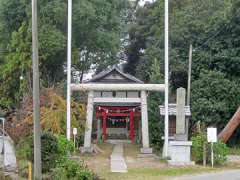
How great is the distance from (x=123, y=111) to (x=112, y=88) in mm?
9295

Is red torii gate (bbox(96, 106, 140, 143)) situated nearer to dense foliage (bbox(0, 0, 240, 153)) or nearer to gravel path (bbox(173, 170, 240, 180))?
dense foliage (bbox(0, 0, 240, 153))

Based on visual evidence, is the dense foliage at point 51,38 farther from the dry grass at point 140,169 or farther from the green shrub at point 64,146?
the green shrub at point 64,146

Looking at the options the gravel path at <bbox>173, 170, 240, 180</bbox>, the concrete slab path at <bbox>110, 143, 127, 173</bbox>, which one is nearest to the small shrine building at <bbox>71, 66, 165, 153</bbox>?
the concrete slab path at <bbox>110, 143, 127, 173</bbox>

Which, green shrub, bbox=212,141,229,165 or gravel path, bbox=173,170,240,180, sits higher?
green shrub, bbox=212,141,229,165

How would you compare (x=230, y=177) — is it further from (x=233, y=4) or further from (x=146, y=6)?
(x=146, y=6)

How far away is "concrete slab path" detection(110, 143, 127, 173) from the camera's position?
2616 centimetres

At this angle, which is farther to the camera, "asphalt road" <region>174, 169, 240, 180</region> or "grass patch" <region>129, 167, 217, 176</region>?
"grass patch" <region>129, 167, 217, 176</region>

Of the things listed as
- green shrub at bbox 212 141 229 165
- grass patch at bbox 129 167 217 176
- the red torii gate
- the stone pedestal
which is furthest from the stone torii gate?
grass patch at bbox 129 167 217 176

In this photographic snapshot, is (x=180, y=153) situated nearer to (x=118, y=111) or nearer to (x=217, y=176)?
(x=217, y=176)

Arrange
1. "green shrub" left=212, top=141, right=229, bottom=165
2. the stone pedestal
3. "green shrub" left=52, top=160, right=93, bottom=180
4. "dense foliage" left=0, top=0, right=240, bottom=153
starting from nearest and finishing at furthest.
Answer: "green shrub" left=52, top=160, right=93, bottom=180, the stone pedestal, "green shrub" left=212, top=141, right=229, bottom=165, "dense foliage" left=0, top=0, right=240, bottom=153

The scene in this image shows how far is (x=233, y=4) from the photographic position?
42.3 meters

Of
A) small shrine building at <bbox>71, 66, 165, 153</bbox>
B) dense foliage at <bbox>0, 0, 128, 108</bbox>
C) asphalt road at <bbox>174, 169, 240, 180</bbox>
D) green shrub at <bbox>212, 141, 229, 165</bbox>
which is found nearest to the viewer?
asphalt road at <bbox>174, 169, 240, 180</bbox>

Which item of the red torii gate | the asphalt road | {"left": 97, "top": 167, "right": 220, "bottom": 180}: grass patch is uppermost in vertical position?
the red torii gate

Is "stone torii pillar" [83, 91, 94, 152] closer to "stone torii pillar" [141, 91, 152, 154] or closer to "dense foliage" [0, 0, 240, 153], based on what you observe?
"dense foliage" [0, 0, 240, 153]
